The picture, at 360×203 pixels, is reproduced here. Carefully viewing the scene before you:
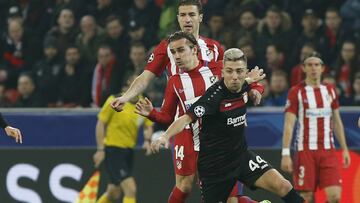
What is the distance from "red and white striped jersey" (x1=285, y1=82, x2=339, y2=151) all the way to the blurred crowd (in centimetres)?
156

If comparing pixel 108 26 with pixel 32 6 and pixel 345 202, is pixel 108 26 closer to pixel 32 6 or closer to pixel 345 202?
pixel 32 6

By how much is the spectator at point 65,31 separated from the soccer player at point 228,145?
7.56 m

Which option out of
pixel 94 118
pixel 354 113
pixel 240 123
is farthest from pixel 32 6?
pixel 240 123

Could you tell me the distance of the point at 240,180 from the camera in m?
11.6

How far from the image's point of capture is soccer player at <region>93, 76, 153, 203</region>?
Answer: 52.6 feet

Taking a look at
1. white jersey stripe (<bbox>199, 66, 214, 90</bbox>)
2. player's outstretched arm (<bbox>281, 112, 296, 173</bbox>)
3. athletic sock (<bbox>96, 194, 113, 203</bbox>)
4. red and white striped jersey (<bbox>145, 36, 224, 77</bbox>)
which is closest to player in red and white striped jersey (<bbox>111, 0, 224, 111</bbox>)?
red and white striped jersey (<bbox>145, 36, 224, 77</bbox>)

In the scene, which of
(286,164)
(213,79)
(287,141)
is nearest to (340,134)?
(287,141)

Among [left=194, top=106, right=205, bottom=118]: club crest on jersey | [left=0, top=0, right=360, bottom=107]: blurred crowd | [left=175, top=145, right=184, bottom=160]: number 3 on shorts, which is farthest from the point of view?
[left=0, top=0, right=360, bottom=107]: blurred crowd

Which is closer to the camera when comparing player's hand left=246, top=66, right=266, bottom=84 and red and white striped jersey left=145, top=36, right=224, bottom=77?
player's hand left=246, top=66, right=266, bottom=84

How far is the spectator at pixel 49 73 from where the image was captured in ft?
58.7

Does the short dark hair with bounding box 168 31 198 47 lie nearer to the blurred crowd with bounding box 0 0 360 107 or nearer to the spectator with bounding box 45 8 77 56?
the blurred crowd with bounding box 0 0 360 107

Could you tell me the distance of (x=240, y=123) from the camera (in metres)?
11.5

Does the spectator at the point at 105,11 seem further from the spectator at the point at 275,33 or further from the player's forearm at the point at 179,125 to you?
the player's forearm at the point at 179,125

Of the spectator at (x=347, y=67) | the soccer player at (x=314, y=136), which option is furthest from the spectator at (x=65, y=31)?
the soccer player at (x=314, y=136)
